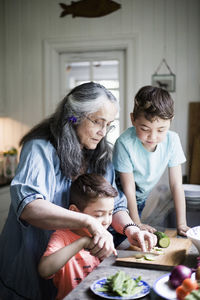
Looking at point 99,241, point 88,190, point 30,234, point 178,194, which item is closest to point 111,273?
point 99,241

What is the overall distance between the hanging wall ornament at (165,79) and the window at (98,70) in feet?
1.23

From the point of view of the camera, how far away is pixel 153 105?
1.67 m

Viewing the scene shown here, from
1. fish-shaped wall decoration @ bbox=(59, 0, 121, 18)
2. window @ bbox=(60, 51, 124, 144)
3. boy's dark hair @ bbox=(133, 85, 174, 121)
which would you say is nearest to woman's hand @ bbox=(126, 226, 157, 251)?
boy's dark hair @ bbox=(133, 85, 174, 121)

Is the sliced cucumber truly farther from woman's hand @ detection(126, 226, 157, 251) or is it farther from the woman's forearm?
the woman's forearm

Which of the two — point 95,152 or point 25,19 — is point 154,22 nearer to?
point 25,19

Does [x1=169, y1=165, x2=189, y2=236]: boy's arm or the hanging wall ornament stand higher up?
the hanging wall ornament

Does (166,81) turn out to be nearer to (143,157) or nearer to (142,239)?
(143,157)

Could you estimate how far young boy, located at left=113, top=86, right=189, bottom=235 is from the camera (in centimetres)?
168

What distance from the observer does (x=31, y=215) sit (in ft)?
4.13

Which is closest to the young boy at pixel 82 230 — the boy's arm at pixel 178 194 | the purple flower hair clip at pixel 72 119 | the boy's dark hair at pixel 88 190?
the boy's dark hair at pixel 88 190

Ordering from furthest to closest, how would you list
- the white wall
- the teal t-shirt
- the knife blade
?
the white wall
the teal t-shirt
the knife blade

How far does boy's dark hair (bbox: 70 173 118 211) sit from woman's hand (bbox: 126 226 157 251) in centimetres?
15

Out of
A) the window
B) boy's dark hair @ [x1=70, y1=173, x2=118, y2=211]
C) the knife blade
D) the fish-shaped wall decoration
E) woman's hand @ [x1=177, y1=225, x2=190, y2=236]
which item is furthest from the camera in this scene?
the window

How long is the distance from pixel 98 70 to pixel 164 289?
3.10 meters
